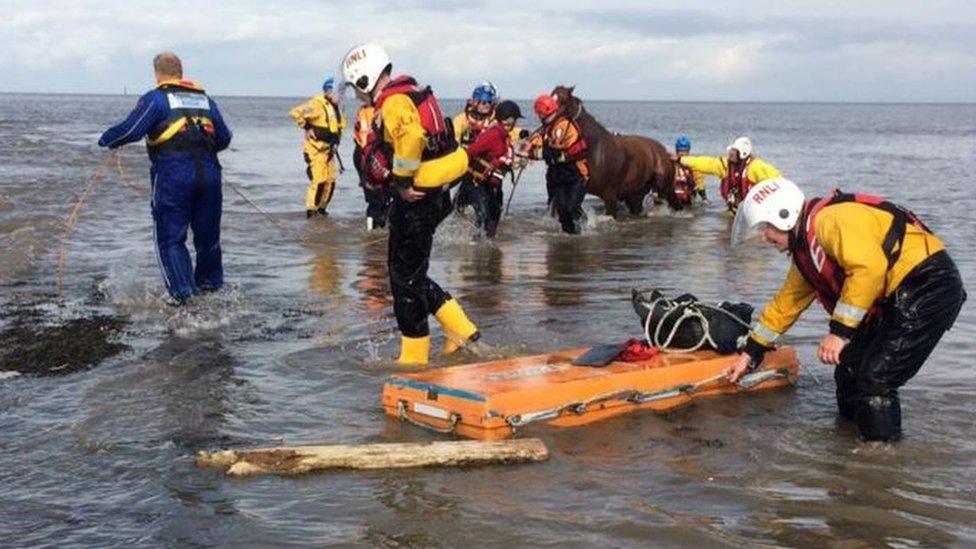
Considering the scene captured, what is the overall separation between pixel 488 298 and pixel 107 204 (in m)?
10.1

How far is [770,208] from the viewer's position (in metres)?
5.72

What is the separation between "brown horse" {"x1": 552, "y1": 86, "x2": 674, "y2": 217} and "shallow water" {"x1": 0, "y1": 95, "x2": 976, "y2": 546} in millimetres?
3669

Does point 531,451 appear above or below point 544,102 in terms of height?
below

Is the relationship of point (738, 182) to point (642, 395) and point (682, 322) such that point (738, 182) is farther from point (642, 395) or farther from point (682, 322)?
point (642, 395)

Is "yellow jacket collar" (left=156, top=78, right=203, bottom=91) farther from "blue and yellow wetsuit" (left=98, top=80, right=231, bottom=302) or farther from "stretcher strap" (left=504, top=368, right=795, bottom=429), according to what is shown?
"stretcher strap" (left=504, top=368, right=795, bottom=429)

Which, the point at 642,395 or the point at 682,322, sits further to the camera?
the point at 682,322

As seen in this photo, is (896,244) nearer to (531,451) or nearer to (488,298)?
(531,451)

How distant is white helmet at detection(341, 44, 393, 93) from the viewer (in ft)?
23.6

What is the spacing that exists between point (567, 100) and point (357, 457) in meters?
10.7

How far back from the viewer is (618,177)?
17.3 metres

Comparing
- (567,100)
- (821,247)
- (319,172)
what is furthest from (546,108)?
(821,247)

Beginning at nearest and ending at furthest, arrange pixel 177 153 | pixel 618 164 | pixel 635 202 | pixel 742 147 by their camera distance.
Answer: pixel 177 153 < pixel 742 147 < pixel 618 164 < pixel 635 202

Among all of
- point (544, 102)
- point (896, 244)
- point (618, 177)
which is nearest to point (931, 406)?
point (896, 244)

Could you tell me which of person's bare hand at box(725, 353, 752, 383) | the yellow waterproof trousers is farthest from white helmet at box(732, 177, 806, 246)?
the yellow waterproof trousers
